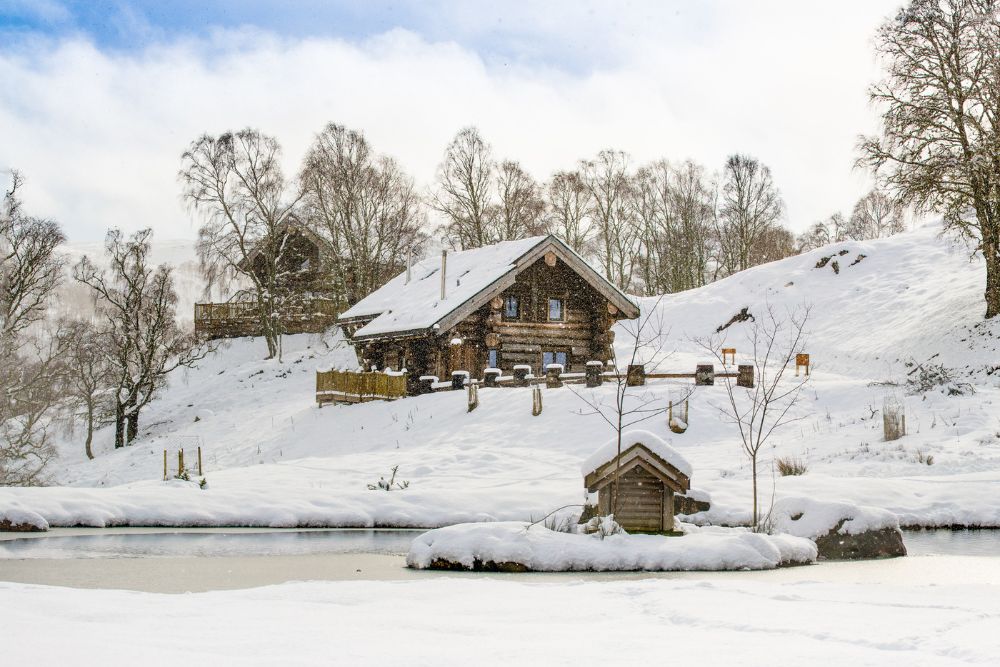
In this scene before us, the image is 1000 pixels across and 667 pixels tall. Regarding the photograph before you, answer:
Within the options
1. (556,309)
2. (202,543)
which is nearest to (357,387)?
(556,309)

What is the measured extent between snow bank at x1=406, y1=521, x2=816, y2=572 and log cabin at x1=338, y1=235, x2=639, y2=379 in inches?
715

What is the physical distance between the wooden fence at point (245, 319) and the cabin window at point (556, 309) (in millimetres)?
16955

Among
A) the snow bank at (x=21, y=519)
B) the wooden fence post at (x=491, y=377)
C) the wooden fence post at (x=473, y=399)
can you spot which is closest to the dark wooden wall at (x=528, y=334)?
the wooden fence post at (x=491, y=377)

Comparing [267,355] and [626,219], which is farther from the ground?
[626,219]

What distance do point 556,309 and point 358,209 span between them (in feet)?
53.3

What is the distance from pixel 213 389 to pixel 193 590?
3362 centimetres

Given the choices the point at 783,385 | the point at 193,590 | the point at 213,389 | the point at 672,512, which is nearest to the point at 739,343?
the point at 783,385

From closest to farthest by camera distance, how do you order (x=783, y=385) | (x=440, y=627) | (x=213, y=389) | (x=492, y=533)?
(x=440, y=627), (x=492, y=533), (x=783, y=385), (x=213, y=389)

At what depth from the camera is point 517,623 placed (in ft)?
25.9

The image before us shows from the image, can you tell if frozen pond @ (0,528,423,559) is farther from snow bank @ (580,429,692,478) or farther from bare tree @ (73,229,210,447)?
bare tree @ (73,229,210,447)

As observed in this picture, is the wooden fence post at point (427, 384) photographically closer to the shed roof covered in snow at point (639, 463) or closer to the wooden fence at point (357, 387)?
the wooden fence at point (357, 387)

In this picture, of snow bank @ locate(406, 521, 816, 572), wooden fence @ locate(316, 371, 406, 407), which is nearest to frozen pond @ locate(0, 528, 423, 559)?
snow bank @ locate(406, 521, 816, 572)

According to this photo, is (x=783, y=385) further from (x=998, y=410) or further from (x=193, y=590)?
(x=193, y=590)

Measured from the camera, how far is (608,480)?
1329cm
